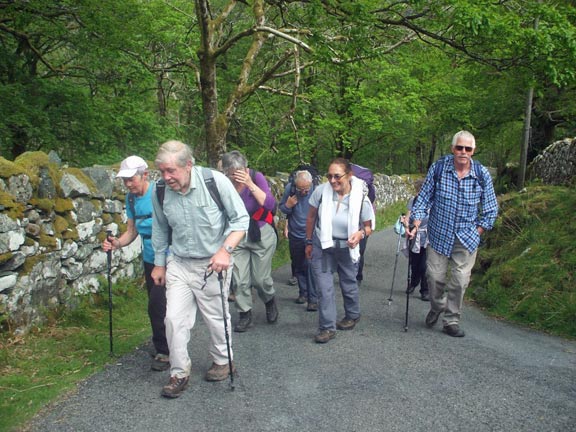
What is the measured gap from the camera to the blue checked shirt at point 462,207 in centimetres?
561

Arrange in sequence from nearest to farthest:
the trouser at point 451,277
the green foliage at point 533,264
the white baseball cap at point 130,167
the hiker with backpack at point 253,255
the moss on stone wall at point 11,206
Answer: the white baseball cap at point 130,167
the moss on stone wall at point 11,206
the trouser at point 451,277
the hiker with backpack at point 253,255
the green foliage at point 533,264

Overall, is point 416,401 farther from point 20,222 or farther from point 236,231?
point 20,222

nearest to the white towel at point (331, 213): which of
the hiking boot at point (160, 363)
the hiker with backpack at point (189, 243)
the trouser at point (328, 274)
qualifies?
the trouser at point (328, 274)

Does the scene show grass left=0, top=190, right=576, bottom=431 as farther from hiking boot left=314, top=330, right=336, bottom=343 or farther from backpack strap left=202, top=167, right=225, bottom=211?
backpack strap left=202, top=167, right=225, bottom=211

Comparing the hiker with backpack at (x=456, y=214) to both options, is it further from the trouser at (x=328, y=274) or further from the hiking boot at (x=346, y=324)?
the hiking boot at (x=346, y=324)

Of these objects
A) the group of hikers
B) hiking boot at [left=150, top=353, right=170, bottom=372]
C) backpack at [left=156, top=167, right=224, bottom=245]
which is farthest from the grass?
backpack at [left=156, top=167, right=224, bottom=245]

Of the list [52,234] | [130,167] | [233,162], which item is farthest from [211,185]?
[52,234]

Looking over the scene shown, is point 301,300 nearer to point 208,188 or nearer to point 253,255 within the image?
point 253,255

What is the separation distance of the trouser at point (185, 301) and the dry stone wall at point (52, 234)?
1.91 m

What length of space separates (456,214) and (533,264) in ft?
9.20

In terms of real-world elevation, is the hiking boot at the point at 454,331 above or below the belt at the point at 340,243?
below

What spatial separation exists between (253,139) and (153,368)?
17.1 m

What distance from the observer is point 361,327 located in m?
6.21

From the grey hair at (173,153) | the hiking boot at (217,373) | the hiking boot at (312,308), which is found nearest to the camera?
the grey hair at (173,153)
